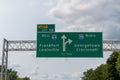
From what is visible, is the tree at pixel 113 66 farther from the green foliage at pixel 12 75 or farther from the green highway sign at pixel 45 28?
the green foliage at pixel 12 75

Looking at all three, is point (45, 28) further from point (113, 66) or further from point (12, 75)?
point (12, 75)

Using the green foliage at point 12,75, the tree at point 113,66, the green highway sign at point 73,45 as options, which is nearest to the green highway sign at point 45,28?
the green highway sign at point 73,45

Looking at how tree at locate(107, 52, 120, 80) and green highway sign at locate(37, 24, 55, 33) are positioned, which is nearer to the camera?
green highway sign at locate(37, 24, 55, 33)

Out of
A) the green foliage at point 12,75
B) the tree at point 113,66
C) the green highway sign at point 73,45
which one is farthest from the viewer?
the green foliage at point 12,75

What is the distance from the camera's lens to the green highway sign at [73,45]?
54531 millimetres

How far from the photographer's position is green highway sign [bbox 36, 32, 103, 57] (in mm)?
54531

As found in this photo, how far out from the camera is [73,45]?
54625 mm

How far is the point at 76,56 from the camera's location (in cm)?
5472

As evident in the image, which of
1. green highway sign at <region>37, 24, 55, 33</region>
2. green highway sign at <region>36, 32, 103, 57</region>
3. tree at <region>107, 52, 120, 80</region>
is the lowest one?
tree at <region>107, 52, 120, 80</region>

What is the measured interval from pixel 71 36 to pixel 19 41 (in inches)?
311

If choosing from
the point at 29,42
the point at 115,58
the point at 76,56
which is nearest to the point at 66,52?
the point at 76,56

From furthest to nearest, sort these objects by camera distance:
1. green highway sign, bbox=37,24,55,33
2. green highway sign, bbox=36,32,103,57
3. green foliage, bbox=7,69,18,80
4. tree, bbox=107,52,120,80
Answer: green foliage, bbox=7,69,18,80 < tree, bbox=107,52,120,80 < green highway sign, bbox=37,24,55,33 < green highway sign, bbox=36,32,103,57

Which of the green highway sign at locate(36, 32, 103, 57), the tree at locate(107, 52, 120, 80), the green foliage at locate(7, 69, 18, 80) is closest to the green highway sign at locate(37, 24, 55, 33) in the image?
the green highway sign at locate(36, 32, 103, 57)

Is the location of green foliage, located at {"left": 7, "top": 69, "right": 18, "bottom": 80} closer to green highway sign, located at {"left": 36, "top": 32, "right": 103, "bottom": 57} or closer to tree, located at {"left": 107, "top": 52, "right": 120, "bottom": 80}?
tree, located at {"left": 107, "top": 52, "right": 120, "bottom": 80}
